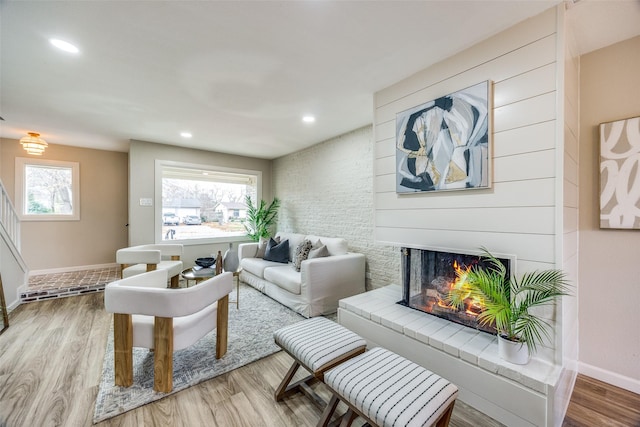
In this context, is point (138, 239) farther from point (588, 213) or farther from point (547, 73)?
point (588, 213)

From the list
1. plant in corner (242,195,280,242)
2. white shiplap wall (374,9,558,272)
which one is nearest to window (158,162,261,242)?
plant in corner (242,195,280,242)

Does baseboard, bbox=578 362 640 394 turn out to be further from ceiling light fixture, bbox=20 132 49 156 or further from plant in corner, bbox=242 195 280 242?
ceiling light fixture, bbox=20 132 49 156

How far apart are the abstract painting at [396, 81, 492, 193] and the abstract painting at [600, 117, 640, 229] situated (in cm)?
98

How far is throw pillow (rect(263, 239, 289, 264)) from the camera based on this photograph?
424 centimetres

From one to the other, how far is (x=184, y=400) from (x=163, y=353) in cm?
35

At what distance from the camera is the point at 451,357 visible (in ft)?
5.62

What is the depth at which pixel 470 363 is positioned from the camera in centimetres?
164

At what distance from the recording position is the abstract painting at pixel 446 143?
1.82 meters

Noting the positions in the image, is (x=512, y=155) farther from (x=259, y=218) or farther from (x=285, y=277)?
(x=259, y=218)

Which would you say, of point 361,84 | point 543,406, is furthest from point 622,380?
point 361,84

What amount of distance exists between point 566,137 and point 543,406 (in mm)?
1603

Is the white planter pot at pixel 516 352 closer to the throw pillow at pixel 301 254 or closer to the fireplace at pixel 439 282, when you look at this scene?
the fireplace at pixel 439 282

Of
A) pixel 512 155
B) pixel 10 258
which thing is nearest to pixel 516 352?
pixel 512 155

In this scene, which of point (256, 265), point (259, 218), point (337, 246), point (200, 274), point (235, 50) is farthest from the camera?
point (259, 218)
